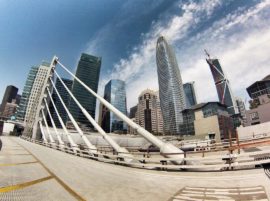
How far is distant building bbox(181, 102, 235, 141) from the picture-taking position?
98.8m

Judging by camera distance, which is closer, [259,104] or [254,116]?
[254,116]

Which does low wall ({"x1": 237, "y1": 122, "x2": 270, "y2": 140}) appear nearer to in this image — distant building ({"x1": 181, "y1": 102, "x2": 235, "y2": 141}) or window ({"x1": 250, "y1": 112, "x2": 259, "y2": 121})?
window ({"x1": 250, "y1": 112, "x2": 259, "y2": 121})

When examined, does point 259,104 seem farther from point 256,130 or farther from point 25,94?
point 25,94

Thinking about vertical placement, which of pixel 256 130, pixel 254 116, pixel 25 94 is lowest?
pixel 256 130

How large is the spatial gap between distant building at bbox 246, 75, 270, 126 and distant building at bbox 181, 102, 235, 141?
2061 centimetres

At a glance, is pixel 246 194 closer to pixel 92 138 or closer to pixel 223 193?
pixel 223 193

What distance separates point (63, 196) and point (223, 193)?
18.5 feet

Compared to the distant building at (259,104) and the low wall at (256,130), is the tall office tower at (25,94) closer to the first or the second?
the low wall at (256,130)

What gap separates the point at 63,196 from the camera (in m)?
5.91

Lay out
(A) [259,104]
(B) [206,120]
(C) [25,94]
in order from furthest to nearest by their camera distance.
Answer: (C) [25,94] → (B) [206,120] → (A) [259,104]

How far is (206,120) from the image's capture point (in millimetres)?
99688

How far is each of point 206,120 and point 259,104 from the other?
1113 inches

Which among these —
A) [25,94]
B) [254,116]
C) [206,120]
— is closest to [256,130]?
[254,116]

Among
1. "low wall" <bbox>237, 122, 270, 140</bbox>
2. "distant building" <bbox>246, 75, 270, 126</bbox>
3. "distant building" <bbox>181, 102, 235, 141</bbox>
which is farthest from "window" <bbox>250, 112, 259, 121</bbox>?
"low wall" <bbox>237, 122, 270, 140</bbox>
